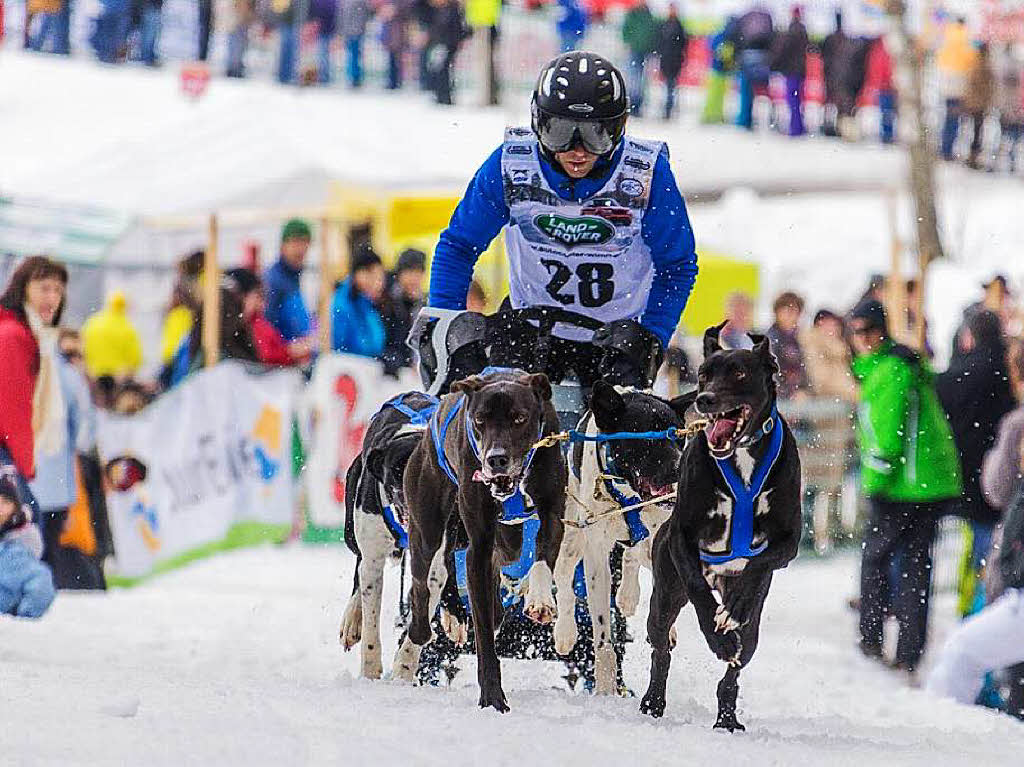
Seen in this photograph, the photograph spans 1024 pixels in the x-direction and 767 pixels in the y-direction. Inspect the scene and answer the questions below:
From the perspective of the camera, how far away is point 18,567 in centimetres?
798

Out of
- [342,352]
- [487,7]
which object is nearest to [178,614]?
[342,352]

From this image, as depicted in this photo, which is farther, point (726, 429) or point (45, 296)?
point (45, 296)

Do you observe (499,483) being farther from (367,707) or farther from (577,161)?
(577,161)

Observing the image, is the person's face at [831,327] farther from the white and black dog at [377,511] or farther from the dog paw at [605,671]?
the dog paw at [605,671]

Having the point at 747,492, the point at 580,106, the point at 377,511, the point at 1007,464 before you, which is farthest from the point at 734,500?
the point at 1007,464

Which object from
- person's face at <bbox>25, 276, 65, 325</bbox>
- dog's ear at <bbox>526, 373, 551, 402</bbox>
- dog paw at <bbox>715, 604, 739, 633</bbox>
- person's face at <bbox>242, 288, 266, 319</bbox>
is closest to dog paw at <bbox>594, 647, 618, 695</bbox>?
dog paw at <bbox>715, 604, 739, 633</bbox>

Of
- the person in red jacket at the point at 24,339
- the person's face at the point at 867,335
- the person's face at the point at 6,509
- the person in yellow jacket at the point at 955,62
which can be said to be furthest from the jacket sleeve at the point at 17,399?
the person in yellow jacket at the point at 955,62

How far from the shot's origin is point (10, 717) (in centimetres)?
470

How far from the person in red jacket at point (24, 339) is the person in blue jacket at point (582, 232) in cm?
297

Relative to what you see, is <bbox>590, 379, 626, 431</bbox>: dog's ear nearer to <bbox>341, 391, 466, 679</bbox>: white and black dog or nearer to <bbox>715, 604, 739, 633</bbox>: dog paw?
<bbox>341, 391, 466, 679</bbox>: white and black dog

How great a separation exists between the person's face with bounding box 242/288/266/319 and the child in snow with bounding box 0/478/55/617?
344 cm

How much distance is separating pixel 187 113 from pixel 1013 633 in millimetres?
18575

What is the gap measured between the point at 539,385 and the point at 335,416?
6.16 meters

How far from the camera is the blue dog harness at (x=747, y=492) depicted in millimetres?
5098
